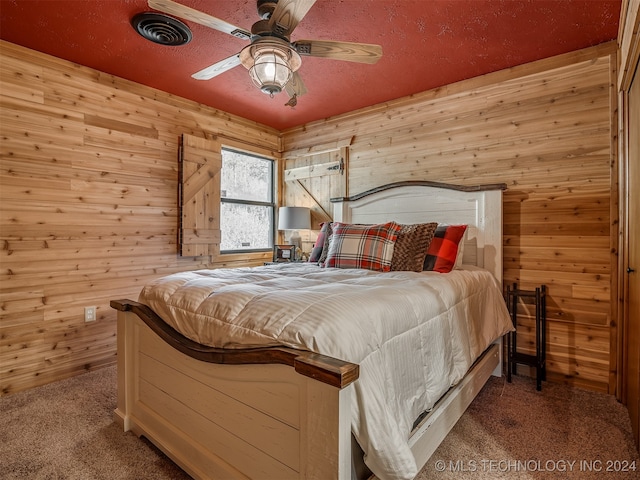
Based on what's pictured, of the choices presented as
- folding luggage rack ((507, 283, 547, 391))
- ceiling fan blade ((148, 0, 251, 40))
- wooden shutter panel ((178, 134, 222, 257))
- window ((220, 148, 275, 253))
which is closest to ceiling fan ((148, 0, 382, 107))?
ceiling fan blade ((148, 0, 251, 40))

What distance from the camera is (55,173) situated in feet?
8.61

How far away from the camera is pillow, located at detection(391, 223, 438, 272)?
7.76 ft

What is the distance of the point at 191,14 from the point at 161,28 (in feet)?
2.62

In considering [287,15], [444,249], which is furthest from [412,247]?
[287,15]

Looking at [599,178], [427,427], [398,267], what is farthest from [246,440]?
[599,178]

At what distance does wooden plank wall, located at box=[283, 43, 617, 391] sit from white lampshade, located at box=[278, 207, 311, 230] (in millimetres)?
1472

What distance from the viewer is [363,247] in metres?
2.53

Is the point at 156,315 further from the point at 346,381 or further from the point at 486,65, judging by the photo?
the point at 486,65

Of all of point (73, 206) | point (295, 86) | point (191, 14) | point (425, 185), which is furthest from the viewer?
point (425, 185)

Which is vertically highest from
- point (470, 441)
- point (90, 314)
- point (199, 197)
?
point (199, 197)

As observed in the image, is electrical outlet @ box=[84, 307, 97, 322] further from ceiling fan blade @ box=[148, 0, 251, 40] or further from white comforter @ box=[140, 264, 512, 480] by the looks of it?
ceiling fan blade @ box=[148, 0, 251, 40]

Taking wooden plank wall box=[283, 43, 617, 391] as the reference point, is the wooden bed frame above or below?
below

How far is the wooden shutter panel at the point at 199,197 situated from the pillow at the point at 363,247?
4.72ft

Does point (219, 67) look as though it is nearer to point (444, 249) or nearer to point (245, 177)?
point (444, 249)
